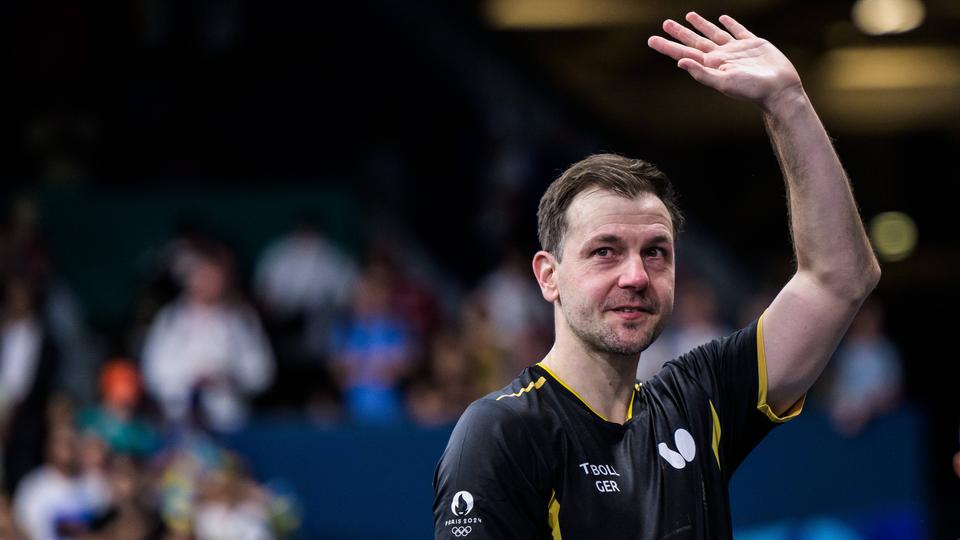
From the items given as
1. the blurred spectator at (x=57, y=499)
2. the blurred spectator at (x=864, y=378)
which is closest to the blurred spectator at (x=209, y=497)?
the blurred spectator at (x=57, y=499)

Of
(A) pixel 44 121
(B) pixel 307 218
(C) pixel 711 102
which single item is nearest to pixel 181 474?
(B) pixel 307 218

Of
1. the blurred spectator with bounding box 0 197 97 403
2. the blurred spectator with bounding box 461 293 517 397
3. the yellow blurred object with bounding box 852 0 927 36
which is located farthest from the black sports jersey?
the yellow blurred object with bounding box 852 0 927 36

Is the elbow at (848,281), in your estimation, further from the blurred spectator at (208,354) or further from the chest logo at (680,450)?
the blurred spectator at (208,354)

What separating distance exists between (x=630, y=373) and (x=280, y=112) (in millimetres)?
12442

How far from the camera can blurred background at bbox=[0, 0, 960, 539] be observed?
1061 cm

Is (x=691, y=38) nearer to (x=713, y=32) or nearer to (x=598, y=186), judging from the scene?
(x=713, y=32)

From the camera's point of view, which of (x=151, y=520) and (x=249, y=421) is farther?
(x=249, y=421)

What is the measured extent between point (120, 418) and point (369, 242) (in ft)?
14.4

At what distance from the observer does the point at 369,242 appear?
46.4ft

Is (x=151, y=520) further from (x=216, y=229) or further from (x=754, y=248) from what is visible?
(x=754, y=248)

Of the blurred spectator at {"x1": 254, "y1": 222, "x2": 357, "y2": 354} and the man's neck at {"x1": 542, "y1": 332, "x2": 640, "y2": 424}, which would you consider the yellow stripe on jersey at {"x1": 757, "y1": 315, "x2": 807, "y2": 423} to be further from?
the blurred spectator at {"x1": 254, "y1": 222, "x2": 357, "y2": 354}

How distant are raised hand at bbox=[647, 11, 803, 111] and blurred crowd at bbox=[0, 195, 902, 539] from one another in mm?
6513

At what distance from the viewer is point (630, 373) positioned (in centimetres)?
370

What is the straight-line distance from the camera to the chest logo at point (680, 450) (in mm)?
3596
